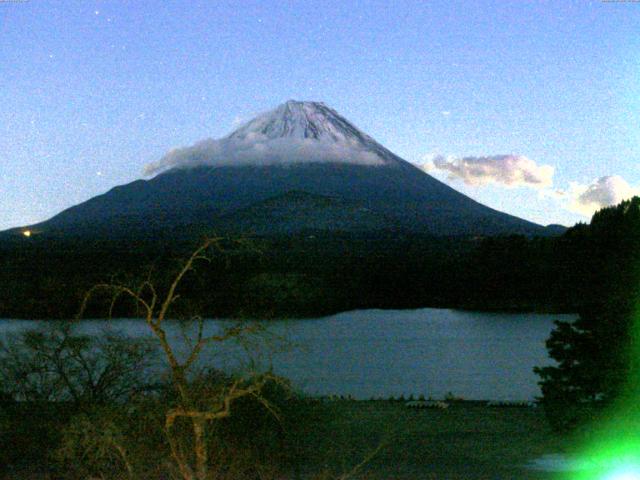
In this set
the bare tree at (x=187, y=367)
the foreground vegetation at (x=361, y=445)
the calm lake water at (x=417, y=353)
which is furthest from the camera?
the calm lake water at (x=417, y=353)

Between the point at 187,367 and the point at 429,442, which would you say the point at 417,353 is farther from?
the point at 187,367

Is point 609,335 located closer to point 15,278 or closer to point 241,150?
point 15,278

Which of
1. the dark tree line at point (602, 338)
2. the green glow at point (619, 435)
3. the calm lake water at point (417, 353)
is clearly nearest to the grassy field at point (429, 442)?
the green glow at point (619, 435)

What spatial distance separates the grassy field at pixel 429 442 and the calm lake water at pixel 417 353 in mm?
4496

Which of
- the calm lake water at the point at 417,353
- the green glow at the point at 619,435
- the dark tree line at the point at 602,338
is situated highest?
the dark tree line at the point at 602,338

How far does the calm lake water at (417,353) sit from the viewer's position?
21.0 meters

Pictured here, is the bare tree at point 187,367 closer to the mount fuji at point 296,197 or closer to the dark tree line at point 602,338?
the dark tree line at point 602,338

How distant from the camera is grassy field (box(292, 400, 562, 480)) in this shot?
812 cm

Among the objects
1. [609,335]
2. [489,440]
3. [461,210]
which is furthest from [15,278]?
[461,210]

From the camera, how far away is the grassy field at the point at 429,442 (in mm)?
8117

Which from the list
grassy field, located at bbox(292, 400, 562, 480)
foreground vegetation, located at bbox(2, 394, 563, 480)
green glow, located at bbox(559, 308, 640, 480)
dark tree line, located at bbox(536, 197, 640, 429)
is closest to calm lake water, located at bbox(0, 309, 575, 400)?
grassy field, located at bbox(292, 400, 562, 480)

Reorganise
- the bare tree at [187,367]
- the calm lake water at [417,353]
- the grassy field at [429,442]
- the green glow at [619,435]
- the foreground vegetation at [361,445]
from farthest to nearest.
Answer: the calm lake water at [417,353]
the grassy field at [429,442]
the green glow at [619,435]
the foreground vegetation at [361,445]
the bare tree at [187,367]

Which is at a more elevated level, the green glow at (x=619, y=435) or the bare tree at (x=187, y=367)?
the bare tree at (x=187, y=367)

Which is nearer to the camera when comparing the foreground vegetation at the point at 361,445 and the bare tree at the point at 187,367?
the bare tree at the point at 187,367
